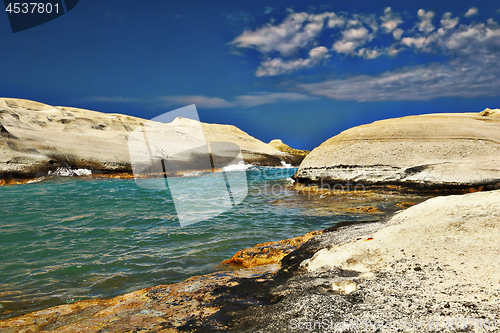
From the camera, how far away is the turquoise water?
13.1 ft

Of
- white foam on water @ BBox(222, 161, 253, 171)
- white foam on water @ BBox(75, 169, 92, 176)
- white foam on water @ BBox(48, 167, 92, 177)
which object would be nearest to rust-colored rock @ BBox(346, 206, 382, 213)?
white foam on water @ BBox(48, 167, 92, 177)

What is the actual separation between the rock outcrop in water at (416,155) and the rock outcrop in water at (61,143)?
14849 mm

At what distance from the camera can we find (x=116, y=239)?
6.10m

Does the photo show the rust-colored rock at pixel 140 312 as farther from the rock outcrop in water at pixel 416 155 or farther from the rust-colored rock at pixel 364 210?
the rock outcrop in water at pixel 416 155

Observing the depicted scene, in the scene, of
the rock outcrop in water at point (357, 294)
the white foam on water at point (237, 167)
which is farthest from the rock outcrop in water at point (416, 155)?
the white foam on water at point (237, 167)

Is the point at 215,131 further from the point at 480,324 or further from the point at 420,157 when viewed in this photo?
the point at 480,324

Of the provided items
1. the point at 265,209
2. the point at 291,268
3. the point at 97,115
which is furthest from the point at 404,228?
the point at 97,115

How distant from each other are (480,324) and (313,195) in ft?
32.0

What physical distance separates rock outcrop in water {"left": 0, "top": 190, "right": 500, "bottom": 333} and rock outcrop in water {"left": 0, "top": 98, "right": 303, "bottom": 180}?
1707 centimetres

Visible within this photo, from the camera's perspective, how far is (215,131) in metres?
53.7

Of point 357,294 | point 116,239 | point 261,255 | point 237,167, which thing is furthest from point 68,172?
point 357,294

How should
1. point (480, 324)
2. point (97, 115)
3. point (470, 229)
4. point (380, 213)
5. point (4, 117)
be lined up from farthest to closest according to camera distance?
point (97, 115) → point (4, 117) → point (380, 213) → point (470, 229) → point (480, 324)

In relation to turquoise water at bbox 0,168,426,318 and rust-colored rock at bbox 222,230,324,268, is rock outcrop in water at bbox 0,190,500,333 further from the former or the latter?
turquoise water at bbox 0,168,426,318

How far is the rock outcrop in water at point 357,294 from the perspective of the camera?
1.95 meters
